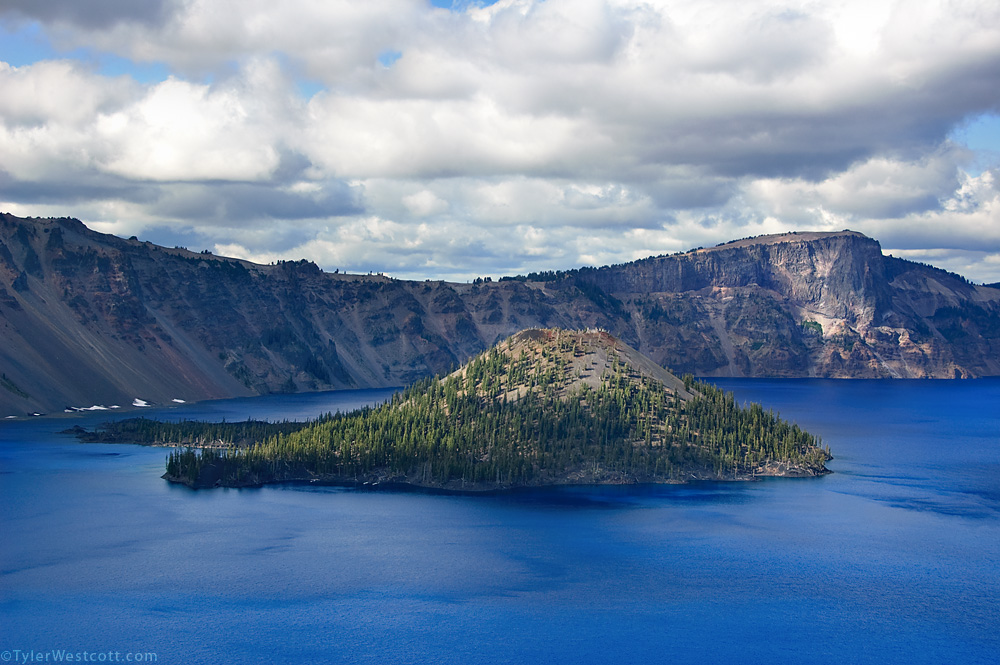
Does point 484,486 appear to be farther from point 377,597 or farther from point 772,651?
point 772,651

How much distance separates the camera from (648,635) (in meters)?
109

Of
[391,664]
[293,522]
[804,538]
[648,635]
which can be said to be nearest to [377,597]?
[391,664]

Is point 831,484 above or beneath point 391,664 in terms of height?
above

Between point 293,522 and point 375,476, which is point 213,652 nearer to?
point 293,522

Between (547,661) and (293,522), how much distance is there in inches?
2795

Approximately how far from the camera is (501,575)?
13112 centimetres

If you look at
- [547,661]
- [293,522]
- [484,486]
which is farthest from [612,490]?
[547,661]

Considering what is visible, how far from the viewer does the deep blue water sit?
348ft

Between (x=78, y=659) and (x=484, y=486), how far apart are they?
100014 mm

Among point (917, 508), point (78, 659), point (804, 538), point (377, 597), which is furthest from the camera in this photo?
point (917, 508)

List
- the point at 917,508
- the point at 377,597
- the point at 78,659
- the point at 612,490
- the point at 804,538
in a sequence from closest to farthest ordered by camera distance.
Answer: the point at 78,659, the point at 377,597, the point at 804,538, the point at 917,508, the point at 612,490

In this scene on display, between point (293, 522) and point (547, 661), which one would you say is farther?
point (293, 522)

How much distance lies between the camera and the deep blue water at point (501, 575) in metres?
106

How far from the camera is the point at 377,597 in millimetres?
121062
